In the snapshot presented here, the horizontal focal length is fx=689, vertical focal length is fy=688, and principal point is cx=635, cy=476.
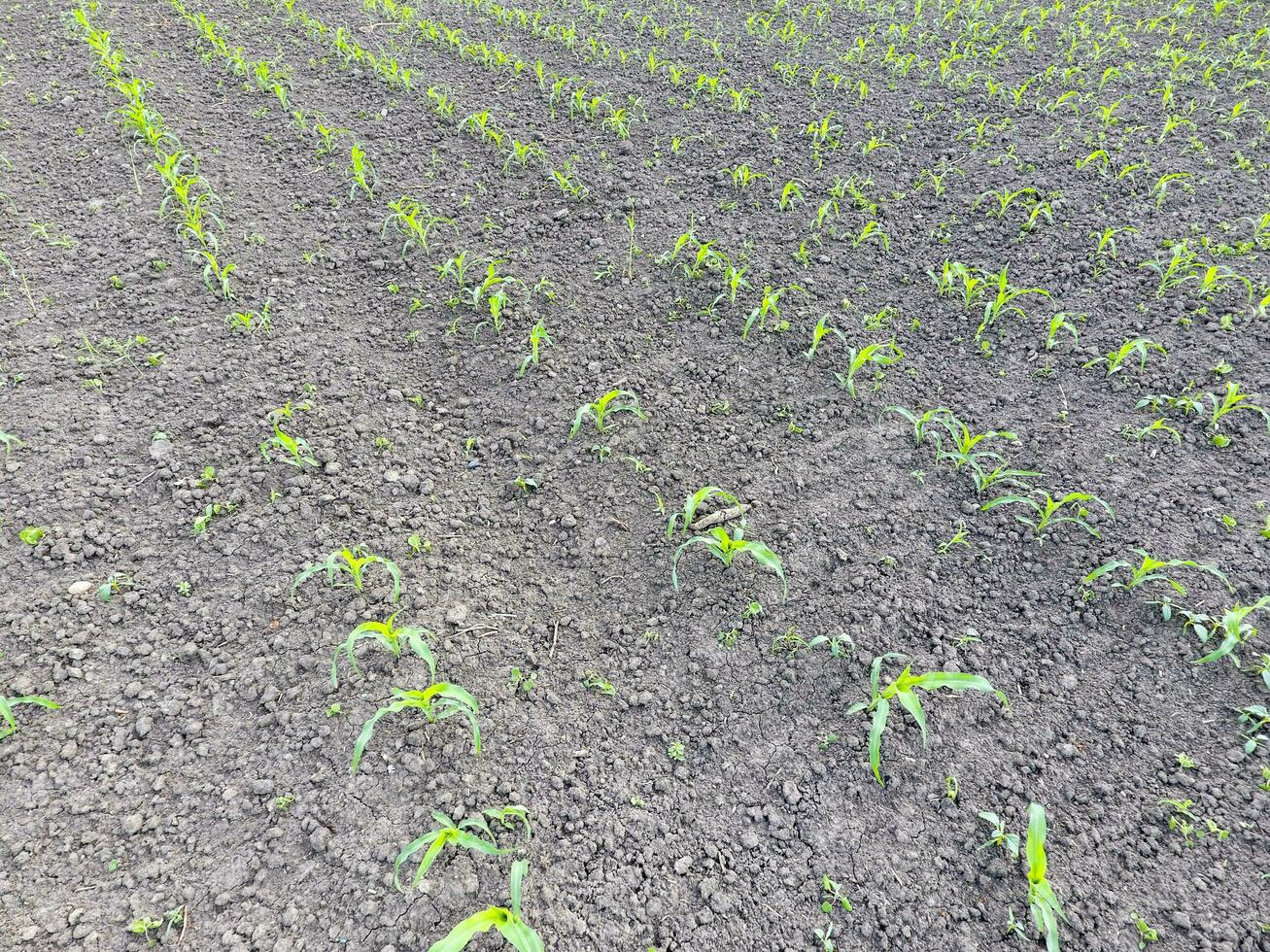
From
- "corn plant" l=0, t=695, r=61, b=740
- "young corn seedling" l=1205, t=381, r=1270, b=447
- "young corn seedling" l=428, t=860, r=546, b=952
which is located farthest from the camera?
"young corn seedling" l=1205, t=381, r=1270, b=447

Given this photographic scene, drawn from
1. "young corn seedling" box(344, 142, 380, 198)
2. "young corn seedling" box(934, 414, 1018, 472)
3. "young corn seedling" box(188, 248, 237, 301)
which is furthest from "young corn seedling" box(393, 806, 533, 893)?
"young corn seedling" box(344, 142, 380, 198)

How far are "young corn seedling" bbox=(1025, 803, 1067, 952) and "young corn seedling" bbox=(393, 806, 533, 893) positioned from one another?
1.34m

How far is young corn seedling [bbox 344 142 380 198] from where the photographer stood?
4348mm

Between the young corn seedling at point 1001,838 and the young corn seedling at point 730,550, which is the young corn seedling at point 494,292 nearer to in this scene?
the young corn seedling at point 730,550

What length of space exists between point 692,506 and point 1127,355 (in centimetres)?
236

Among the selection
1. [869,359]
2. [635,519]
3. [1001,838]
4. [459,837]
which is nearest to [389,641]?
[459,837]

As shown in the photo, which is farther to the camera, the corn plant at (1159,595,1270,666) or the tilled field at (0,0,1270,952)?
the corn plant at (1159,595,1270,666)

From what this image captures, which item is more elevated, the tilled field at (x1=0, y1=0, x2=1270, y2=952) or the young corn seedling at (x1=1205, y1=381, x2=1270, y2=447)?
the young corn seedling at (x1=1205, y1=381, x2=1270, y2=447)

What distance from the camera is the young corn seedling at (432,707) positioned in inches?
78.2

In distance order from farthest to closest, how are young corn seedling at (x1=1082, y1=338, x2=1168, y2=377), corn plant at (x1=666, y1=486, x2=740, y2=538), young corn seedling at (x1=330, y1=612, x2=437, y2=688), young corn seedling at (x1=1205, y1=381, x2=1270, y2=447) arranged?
young corn seedling at (x1=1082, y1=338, x2=1168, y2=377) → young corn seedling at (x1=1205, y1=381, x2=1270, y2=447) → corn plant at (x1=666, y1=486, x2=740, y2=538) → young corn seedling at (x1=330, y1=612, x2=437, y2=688)

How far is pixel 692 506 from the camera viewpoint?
2.63m

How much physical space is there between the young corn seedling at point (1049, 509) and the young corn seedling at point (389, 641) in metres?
2.18

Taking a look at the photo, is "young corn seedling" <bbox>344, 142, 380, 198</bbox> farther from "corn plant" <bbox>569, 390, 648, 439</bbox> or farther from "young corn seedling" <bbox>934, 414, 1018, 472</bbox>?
"young corn seedling" <bbox>934, 414, 1018, 472</bbox>

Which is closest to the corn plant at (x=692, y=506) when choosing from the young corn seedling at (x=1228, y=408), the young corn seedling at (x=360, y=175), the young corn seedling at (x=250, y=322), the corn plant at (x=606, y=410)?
the corn plant at (x=606, y=410)
